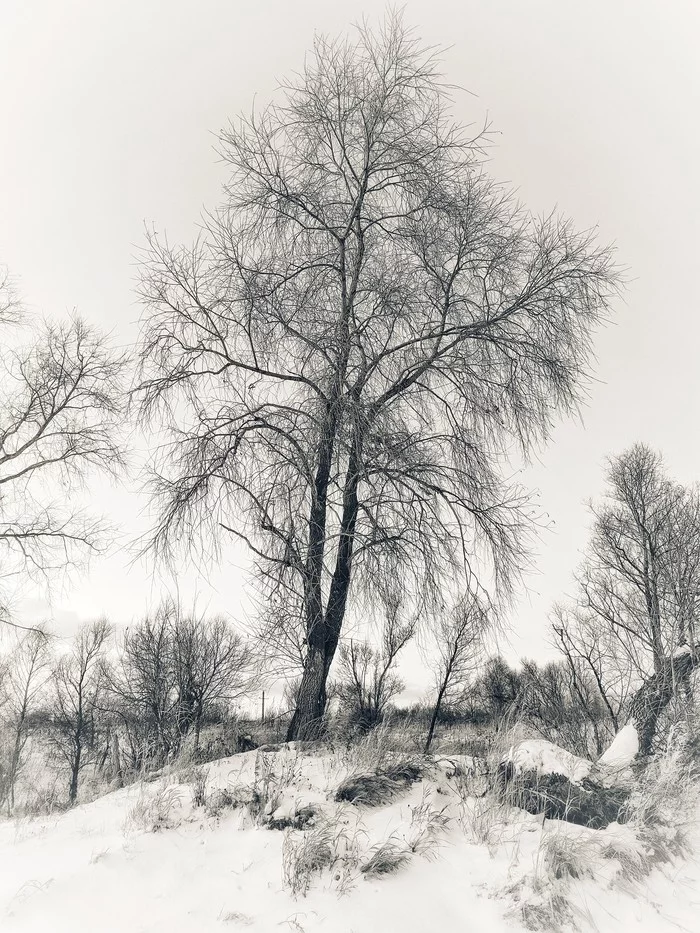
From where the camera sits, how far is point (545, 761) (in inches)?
172

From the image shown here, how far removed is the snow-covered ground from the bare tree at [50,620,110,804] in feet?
107

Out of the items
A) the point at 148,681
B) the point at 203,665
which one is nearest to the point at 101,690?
the point at 148,681

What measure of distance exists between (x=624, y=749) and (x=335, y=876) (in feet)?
14.6

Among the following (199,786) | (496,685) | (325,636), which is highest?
(325,636)

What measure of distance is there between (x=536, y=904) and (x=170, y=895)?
2.27 metres

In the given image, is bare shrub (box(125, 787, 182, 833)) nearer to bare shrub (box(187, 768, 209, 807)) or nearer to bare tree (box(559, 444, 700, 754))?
bare shrub (box(187, 768, 209, 807))

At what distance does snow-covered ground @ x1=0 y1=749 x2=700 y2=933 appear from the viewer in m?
2.80

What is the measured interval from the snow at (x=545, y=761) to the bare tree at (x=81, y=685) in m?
33.7

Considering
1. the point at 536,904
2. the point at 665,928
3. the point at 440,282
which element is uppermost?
the point at 440,282

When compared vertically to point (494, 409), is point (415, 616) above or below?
below

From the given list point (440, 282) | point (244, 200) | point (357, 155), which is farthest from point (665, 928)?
point (357, 155)

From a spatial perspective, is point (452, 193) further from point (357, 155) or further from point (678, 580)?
point (678, 580)

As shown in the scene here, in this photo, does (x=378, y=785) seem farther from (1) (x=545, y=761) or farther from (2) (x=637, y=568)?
(2) (x=637, y=568)

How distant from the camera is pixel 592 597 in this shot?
17.9 m
